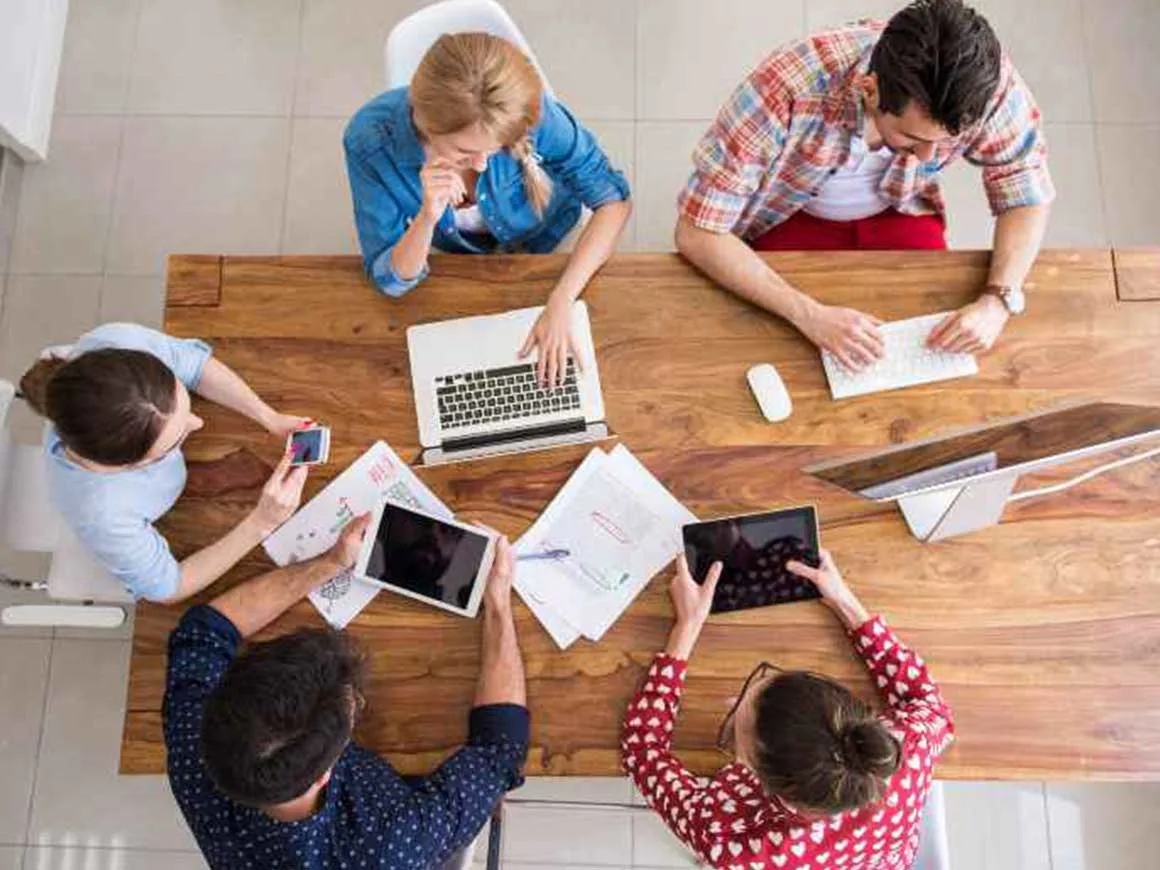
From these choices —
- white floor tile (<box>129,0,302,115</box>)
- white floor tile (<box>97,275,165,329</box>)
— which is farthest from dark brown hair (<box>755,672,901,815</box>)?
white floor tile (<box>129,0,302,115</box>)

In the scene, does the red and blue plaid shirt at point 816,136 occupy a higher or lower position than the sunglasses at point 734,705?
higher

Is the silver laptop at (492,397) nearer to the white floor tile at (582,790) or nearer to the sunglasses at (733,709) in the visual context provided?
the sunglasses at (733,709)

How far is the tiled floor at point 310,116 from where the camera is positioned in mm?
2793

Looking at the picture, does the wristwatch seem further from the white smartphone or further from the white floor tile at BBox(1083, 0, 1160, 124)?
the white floor tile at BBox(1083, 0, 1160, 124)

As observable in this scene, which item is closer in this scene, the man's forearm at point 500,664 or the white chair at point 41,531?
the man's forearm at point 500,664

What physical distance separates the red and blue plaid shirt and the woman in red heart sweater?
0.73m

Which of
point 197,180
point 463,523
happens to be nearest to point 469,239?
point 463,523

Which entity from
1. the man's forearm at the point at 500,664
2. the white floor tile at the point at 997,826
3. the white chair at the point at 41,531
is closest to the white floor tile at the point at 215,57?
the white chair at the point at 41,531

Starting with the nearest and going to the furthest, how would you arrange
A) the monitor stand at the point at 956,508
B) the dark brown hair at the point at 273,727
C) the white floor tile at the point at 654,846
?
the dark brown hair at the point at 273,727, the monitor stand at the point at 956,508, the white floor tile at the point at 654,846

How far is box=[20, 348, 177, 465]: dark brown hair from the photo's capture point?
56.8 inches

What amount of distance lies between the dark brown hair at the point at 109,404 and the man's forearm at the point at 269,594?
30cm

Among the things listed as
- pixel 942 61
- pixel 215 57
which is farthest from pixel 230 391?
pixel 215 57

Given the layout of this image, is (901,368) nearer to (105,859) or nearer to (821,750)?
(821,750)

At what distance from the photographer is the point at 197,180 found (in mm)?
2867
